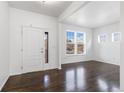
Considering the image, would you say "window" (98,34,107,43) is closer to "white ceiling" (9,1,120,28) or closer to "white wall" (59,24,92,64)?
"white wall" (59,24,92,64)

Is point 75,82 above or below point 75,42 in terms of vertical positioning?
below

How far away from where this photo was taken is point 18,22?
3.89m

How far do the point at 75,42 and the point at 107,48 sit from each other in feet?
7.80

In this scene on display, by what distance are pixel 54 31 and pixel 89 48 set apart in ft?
12.9

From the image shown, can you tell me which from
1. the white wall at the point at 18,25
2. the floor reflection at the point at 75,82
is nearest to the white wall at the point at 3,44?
the white wall at the point at 18,25

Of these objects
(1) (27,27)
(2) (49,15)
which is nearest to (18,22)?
(1) (27,27)

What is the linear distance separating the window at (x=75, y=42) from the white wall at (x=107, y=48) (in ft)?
3.64

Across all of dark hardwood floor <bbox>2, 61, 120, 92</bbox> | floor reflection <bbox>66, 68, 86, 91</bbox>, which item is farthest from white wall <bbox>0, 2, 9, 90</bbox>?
floor reflection <bbox>66, 68, 86, 91</bbox>

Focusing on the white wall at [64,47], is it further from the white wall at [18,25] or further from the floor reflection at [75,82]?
the floor reflection at [75,82]

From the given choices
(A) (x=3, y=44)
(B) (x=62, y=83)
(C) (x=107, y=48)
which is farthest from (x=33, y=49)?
(C) (x=107, y=48)

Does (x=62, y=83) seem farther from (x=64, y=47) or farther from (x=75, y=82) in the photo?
(x=64, y=47)

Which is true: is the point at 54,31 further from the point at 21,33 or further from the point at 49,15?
the point at 21,33

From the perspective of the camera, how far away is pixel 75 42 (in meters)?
6.82

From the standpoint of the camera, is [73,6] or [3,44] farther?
[73,6]
